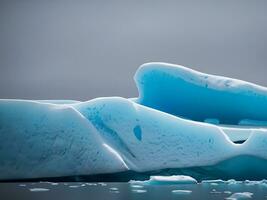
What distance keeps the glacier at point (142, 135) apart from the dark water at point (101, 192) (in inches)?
11.6

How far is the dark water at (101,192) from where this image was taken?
417 cm

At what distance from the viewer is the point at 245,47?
6.63m

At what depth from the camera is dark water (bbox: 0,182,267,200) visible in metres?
4.17

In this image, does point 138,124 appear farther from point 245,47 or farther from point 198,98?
point 245,47

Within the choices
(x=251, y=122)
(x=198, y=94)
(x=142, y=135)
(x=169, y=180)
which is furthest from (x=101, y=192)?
(x=251, y=122)

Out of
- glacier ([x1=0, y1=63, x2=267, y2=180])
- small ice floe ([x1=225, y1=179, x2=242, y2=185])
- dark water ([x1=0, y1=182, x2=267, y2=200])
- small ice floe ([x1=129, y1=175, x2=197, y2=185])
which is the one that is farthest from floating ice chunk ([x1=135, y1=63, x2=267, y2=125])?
dark water ([x1=0, y1=182, x2=267, y2=200])

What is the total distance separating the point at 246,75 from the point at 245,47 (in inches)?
17.8

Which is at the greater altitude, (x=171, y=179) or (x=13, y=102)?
(x=13, y=102)

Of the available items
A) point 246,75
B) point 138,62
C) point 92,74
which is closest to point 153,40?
point 138,62

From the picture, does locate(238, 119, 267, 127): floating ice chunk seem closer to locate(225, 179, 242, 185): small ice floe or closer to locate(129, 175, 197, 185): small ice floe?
locate(225, 179, 242, 185): small ice floe

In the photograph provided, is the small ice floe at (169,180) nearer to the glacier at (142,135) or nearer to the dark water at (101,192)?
the dark water at (101,192)

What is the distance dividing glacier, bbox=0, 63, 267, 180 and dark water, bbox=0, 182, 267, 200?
0.97 ft

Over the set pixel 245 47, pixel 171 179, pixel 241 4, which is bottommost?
pixel 171 179

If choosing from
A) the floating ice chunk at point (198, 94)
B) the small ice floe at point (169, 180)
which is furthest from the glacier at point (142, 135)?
the small ice floe at point (169, 180)
